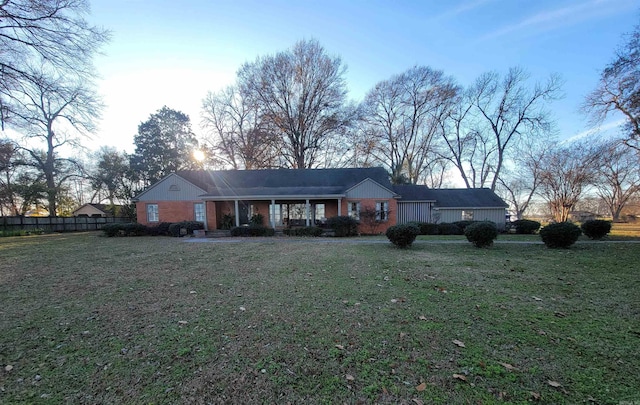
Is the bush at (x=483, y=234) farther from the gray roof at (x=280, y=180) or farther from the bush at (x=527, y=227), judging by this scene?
the bush at (x=527, y=227)

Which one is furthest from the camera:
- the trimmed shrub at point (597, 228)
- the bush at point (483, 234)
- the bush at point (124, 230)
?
the bush at point (124, 230)

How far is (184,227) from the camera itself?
17.8 m

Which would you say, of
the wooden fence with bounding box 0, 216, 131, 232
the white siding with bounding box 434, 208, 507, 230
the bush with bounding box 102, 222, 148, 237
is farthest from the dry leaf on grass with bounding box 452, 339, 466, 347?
the wooden fence with bounding box 0, 216, 131, 232

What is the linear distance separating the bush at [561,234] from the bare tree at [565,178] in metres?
9.94

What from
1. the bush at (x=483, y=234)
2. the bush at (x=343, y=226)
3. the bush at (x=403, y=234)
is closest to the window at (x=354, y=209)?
the bush at (x=343, y=226)

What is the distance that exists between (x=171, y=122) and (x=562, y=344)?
135ft

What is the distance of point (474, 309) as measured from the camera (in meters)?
4.14

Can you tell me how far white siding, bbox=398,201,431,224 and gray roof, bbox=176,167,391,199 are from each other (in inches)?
85.0

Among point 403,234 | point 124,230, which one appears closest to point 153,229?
point 124,230

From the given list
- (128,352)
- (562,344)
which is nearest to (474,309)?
(562,344)

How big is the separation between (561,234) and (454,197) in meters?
11.7

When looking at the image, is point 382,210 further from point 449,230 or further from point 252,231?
point 252,231

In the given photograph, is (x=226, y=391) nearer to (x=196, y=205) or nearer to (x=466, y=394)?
(x=466, y=394)

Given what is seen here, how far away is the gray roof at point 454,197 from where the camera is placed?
20.3m
